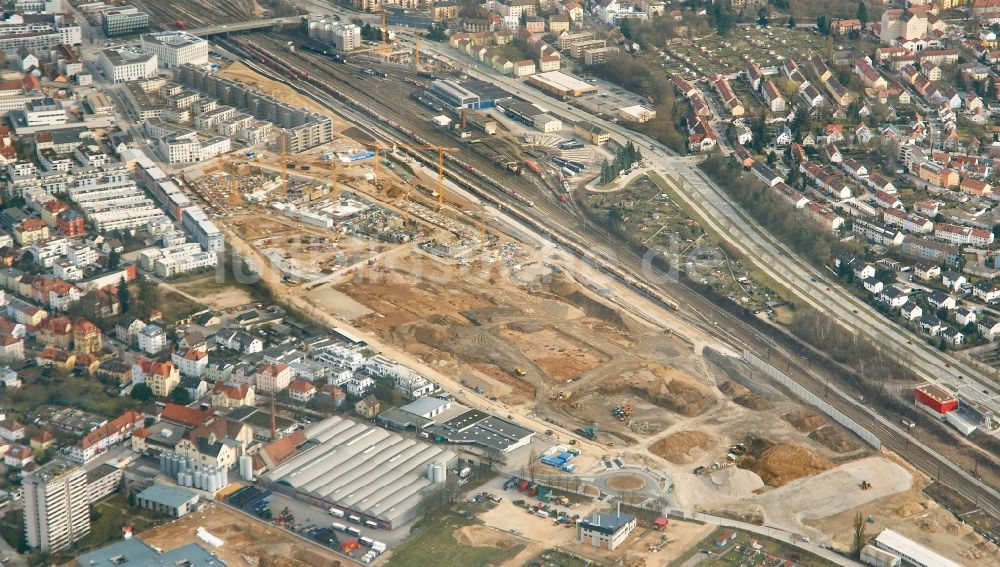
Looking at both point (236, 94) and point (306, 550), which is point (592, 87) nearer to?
point (236, 94)

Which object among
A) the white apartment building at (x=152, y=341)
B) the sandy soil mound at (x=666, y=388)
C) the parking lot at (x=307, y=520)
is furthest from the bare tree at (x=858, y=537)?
the white apartment building at (x=152, y=341)

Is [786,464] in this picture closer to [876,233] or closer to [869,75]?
[876,233]

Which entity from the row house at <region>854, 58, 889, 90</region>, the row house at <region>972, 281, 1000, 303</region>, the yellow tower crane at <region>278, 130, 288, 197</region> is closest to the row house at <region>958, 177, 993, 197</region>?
the row house at <region>972, 281, 1000, 303</region>

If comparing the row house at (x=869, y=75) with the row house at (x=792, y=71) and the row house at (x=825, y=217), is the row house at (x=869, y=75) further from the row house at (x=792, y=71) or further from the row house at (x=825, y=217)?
the row house at (x=825, y=217)

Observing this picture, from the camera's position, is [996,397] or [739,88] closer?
[996,397]

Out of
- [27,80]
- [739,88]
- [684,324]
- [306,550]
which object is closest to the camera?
[306,550]

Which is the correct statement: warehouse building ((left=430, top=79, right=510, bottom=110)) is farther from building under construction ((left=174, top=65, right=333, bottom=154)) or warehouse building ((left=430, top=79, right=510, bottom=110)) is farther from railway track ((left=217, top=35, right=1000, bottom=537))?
building under construction ((left=174, top=65, right=333, bottom=154))

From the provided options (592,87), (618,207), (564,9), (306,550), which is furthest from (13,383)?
(564,9)
